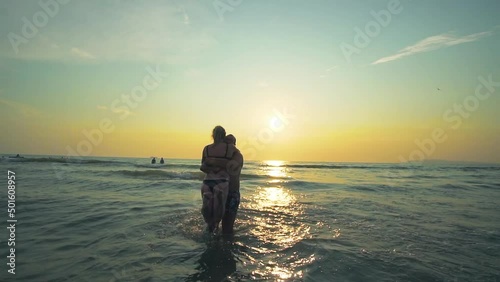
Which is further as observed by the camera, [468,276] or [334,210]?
[334,210]

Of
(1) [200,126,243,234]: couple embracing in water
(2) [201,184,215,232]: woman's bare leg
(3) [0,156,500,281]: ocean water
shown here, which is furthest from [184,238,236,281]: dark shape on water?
(1) [200,126,243,234]: couple embracing in water

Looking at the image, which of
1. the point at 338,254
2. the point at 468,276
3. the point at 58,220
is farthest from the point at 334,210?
the point at 58,220

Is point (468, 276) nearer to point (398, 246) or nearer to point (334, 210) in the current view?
point (398, 246)

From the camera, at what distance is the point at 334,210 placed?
10664mm

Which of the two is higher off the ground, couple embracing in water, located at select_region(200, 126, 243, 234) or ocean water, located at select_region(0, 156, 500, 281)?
couple embracing in water, located at select_region(200, 126, 243, 234)

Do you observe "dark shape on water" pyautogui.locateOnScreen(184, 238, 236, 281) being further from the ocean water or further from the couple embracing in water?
the couple embracing in water

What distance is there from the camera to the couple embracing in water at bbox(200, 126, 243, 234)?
6.30 meters

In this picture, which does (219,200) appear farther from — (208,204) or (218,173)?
(218,173)

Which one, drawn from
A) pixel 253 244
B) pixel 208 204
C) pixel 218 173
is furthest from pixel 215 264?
pixel 218 173

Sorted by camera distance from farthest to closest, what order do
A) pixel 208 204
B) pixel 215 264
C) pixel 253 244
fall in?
pixel 208 204 → pixel 253 244 → pixel 215 264

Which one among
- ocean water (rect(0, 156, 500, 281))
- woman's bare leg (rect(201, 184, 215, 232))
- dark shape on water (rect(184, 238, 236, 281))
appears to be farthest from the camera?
woman's bare leg (rect(201, 184, 215, 232))

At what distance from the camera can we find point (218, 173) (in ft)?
20.9

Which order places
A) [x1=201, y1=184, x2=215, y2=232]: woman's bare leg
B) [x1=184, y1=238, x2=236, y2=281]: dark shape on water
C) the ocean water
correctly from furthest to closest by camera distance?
1. [x1=201, y1=184, x2=215, y2=232]: woman's bare leg
2. the ocean water
3. [x1=184, y1=238, x2=236, y2=281]: dark shape on water

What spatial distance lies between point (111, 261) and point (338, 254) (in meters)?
4.31
